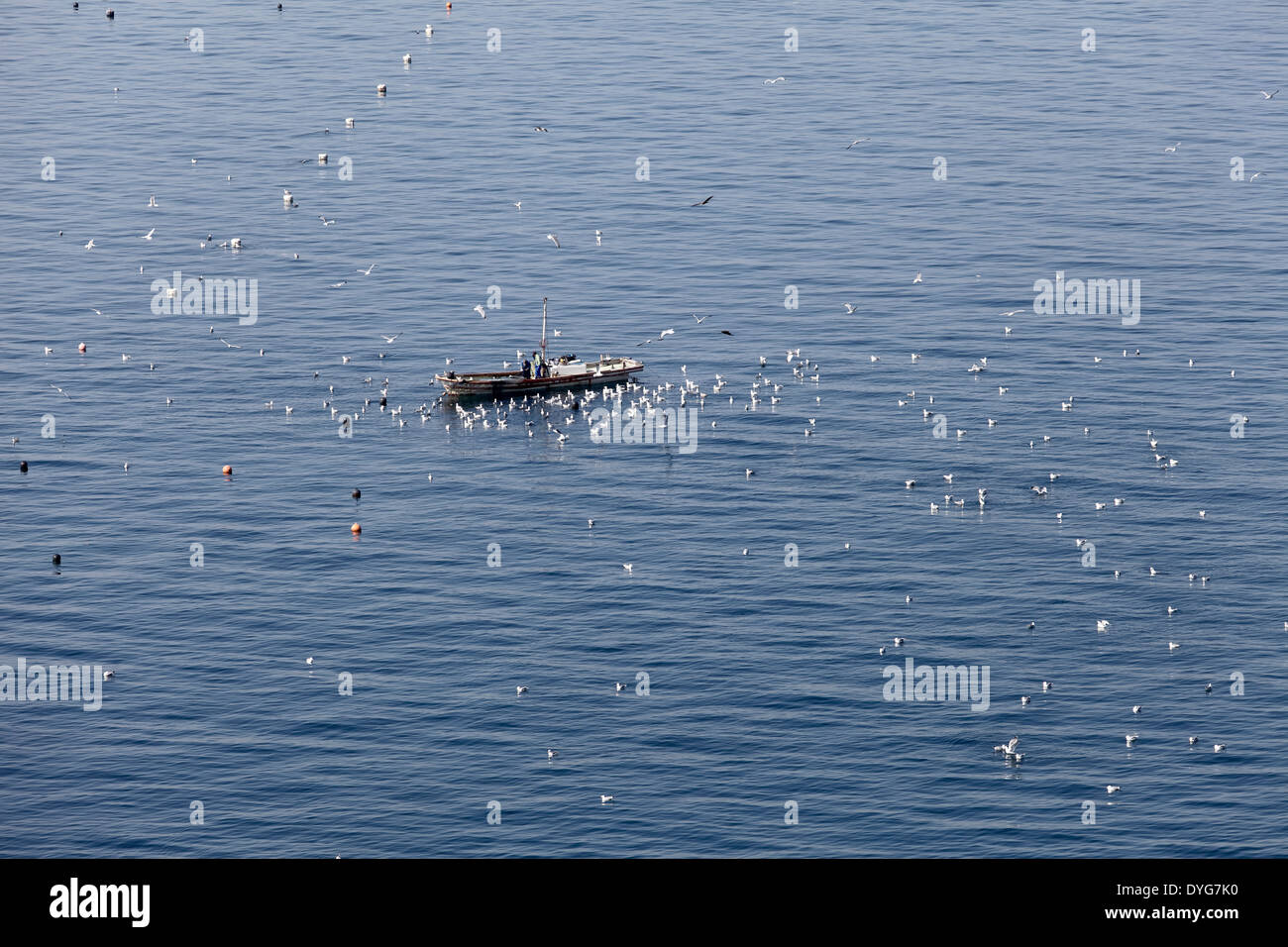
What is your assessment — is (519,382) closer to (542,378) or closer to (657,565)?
(542,378)

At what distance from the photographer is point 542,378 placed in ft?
527

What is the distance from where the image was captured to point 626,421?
15625 cm

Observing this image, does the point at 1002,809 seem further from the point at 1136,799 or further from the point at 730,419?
the point at 730,419

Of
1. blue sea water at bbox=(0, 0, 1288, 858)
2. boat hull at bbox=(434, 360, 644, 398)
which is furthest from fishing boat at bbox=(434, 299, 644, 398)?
blue sea water at bbox=(0, 0, 1288, 858)

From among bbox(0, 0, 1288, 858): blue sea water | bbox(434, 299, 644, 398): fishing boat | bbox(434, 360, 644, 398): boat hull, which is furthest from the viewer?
bbox(434, 299, 644, 398): fishing boat

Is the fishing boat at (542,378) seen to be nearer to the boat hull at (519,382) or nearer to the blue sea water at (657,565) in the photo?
the boat hull at (519,382)

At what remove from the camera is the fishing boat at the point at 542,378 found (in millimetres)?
160000

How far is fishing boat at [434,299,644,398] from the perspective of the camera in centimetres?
16000

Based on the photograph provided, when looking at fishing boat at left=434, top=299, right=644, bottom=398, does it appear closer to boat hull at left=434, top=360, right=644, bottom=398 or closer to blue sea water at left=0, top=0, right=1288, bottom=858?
boat hull at left=434, top=360, right=644, bottom=398

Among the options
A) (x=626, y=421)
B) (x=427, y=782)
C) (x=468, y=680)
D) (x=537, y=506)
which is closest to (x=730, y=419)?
(x=626, y=421)

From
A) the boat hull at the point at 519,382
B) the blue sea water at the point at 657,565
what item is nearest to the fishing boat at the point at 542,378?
the boat hull at the point at 519,382

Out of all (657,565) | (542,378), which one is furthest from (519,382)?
(657,565)
